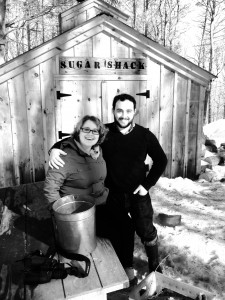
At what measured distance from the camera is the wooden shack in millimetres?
5445

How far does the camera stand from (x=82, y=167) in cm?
249

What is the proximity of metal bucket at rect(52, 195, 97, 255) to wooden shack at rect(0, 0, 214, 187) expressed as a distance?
3722 mm

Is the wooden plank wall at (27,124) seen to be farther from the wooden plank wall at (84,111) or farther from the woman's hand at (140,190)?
the woman's hand at (140,190)

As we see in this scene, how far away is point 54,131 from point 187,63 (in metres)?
3.20

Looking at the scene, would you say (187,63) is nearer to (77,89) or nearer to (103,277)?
(77,89)

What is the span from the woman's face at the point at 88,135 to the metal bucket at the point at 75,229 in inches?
21.1

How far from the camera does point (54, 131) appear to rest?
5.80m

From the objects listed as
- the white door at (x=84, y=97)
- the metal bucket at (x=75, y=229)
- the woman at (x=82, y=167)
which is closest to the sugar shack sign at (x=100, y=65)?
the white door at (x=84, y=97)

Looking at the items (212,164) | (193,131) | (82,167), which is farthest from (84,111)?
(212,164)

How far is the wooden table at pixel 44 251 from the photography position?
186 cm

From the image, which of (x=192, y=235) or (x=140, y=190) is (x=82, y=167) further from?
(x=192, y=235)

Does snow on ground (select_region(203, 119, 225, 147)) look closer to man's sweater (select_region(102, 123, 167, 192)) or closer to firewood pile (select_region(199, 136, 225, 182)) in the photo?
firewood pile (select_region(199, 136, 225, 182))

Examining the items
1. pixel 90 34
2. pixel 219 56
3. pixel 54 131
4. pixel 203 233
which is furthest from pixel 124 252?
pixel 219 56

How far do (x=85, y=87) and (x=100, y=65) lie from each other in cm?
54
